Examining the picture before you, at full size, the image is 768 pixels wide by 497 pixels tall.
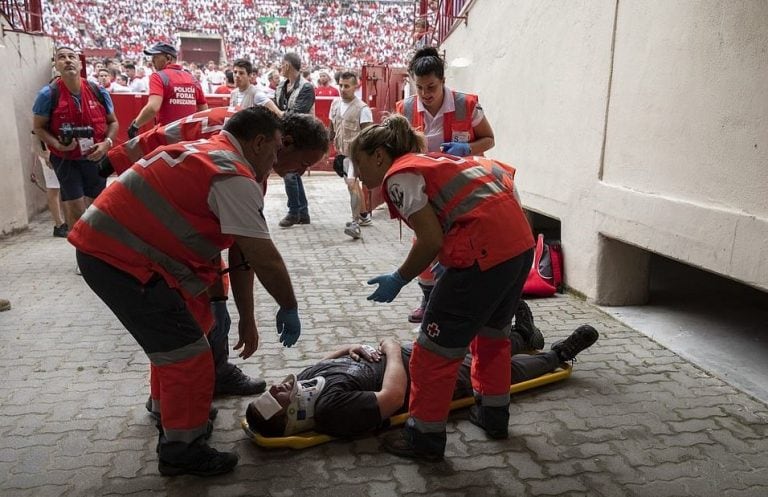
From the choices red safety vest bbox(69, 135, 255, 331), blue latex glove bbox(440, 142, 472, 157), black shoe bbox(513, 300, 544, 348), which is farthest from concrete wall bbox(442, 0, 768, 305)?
red safety vest bbox(69, 135, 255, 331)

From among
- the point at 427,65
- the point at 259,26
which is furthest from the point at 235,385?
the point at 259,26

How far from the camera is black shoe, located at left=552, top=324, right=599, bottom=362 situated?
3449 mm

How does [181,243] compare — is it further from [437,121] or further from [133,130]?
[133,130]

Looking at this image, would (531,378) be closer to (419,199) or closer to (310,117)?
(419,199)

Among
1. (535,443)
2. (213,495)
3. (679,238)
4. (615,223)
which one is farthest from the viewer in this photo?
(615,223)

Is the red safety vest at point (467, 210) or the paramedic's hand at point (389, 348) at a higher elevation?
the red safety vest at point (467, 210)

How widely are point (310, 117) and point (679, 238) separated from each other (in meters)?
2.63

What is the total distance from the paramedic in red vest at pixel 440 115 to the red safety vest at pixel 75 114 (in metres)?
3.14

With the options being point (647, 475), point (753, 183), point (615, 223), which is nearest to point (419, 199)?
point (647, 475)

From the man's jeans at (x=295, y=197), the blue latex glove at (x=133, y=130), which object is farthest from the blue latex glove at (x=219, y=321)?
the man's jeans at (x=295, y=197)

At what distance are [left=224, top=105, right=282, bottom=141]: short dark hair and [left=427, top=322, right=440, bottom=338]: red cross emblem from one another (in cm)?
101

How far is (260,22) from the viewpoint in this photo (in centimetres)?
3153

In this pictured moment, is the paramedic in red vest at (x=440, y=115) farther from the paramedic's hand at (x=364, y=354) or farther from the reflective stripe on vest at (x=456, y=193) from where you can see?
the reflective stripe on vest at (x=456, y=193)

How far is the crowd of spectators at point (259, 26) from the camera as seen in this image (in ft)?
94.9
